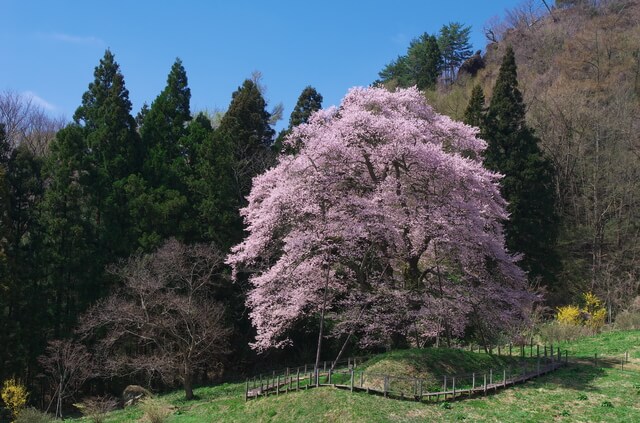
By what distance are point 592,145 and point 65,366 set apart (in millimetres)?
39980

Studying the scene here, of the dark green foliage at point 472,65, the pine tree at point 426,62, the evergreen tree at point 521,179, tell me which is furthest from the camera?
the dark green foliage at point 472,65

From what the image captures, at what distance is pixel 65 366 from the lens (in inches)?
1107

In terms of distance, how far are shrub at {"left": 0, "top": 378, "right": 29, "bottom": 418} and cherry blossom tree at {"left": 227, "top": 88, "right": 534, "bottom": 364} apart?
1123 centimetres

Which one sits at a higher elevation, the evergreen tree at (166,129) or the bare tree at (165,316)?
the evergreen tree at (166,129)

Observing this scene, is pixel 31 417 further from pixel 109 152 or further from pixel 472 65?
pixel 472 65

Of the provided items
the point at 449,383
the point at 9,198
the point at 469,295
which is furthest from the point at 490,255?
the point at 9,198

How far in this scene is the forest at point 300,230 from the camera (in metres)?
23.4

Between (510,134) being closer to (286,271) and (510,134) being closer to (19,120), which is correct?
(286,271)

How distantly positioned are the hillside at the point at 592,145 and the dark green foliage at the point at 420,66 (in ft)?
16.1

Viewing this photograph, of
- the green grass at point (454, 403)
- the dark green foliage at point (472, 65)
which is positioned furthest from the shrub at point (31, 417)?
the dark green foliage at point (472, 65)

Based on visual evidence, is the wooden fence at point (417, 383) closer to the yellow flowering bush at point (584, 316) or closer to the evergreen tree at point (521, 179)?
the yellow flowering bush at point (584, 316)

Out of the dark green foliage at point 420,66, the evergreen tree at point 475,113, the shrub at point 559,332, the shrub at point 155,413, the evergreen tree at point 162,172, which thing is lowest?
the shrub at point 155,413

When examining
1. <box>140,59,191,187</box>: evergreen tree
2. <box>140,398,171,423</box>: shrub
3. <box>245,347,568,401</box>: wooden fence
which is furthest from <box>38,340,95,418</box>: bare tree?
<box>140,59,191,187</box>: evergreen tree

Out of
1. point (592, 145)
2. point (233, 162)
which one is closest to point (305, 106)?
point (233, 162)
